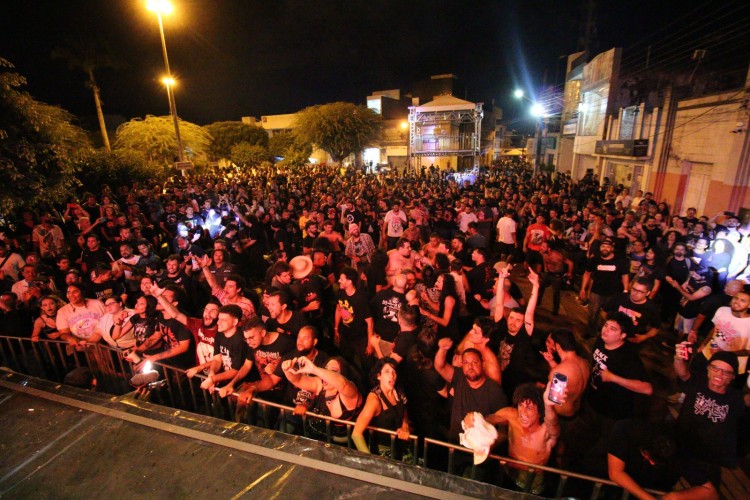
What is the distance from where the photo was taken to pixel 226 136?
4688 cm

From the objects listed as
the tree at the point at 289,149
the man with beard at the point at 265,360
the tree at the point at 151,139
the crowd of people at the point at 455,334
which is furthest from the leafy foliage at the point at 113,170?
the tree at the point at 289,149

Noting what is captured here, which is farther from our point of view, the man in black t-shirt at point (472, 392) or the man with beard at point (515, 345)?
the man with beard at point (515, 345)

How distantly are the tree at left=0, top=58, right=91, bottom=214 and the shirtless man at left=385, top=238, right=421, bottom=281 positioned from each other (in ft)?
25.9

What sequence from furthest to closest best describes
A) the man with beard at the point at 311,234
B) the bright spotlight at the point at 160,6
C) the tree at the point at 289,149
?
1. the tree at the point at 289,149
2. the bright spotlight at the point at 160,6
3. the man with beard at the point at 311,234

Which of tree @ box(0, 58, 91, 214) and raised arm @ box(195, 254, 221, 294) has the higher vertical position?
tree @ box(0, 58, 91, 214)

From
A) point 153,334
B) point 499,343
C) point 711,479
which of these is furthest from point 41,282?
point 711,479

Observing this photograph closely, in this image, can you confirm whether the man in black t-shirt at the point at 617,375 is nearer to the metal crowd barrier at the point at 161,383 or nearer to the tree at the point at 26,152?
the metal crowd barrier at the point at 161,383

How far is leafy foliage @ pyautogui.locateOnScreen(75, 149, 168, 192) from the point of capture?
14.1 metres

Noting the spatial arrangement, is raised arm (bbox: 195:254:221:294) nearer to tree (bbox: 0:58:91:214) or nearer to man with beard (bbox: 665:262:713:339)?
tree (bbox: 0:58:91:214)

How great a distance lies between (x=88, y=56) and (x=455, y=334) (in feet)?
100

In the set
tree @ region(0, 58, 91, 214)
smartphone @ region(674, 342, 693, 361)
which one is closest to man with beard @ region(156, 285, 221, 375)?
smartphone @ region(674, 342, 693, 361)

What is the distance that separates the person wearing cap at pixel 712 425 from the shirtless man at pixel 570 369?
69 centimetres

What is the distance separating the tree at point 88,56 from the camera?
24.0m

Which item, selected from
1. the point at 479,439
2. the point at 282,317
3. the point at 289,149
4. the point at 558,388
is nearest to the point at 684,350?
the point at 558,388
